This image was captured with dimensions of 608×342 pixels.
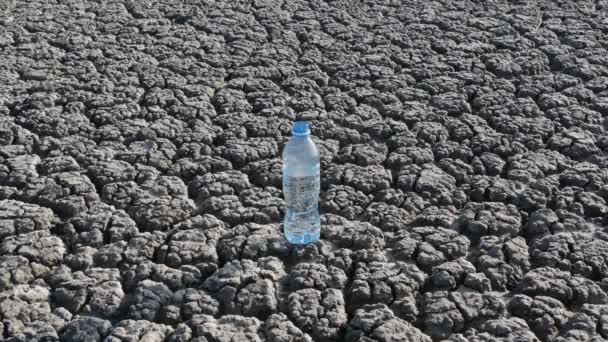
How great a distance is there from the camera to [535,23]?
5.06 meters

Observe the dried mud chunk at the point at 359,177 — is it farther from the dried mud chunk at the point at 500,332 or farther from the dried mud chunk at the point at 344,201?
the dried mud chunk at the point at 500,332

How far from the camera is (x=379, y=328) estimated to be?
7.83 ft

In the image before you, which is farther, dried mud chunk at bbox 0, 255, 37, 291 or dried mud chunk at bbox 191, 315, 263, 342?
dried mud chunk at bbox 0, 255, 37, 291

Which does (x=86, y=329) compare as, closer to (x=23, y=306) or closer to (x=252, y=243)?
(x=23, y=306)

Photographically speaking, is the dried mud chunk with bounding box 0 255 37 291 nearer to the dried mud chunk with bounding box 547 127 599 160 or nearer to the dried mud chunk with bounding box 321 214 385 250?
the dried mud chunk with bounding box 321 214 385 250

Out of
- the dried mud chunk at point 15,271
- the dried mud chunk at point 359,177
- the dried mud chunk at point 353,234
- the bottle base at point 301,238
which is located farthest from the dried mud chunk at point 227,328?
the dried mud chunk at point 359,177

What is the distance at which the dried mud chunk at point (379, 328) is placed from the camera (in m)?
2.36

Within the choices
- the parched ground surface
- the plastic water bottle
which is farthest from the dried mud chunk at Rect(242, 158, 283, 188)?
the plastic water bottle

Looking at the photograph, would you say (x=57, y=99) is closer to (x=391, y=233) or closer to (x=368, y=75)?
(x=368, y=75)

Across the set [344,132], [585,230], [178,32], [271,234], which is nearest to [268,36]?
[178,32]

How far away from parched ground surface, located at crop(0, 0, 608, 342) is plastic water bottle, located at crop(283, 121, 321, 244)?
68 millimetres

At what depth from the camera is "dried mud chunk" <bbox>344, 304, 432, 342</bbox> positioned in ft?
7.75

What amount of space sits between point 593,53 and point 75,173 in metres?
3.16

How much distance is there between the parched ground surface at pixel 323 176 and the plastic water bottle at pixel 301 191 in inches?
2.7
